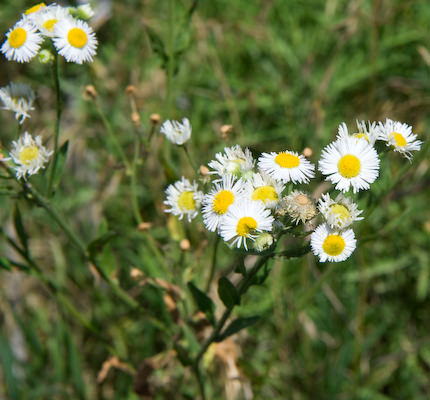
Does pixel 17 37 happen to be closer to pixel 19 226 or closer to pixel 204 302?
pixel 19 226

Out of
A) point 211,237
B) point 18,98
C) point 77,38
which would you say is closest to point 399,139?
point 211,237

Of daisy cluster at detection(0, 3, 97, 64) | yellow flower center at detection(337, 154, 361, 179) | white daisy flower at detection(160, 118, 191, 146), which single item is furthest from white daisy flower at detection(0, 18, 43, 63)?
yellow flower center at detection(337, 154, 361, 179)

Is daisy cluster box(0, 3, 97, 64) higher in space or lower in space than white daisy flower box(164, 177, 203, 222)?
higher

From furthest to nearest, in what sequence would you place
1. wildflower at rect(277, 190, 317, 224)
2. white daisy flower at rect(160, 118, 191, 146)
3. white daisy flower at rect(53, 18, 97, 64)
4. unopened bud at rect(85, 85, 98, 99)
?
unopened bud at rect(85, 85, 98, 99), white daisy flower at rect(160, 118, 191, 146), white daisy flower at rect(53, 18, 97, 64), wildflower at rect(277, 190, 317, 224)

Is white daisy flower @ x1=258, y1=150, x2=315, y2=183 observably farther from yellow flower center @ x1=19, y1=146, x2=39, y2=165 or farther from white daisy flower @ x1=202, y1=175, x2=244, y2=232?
yellow flower center @ x1=19, y1=146, x2=39, y2=165

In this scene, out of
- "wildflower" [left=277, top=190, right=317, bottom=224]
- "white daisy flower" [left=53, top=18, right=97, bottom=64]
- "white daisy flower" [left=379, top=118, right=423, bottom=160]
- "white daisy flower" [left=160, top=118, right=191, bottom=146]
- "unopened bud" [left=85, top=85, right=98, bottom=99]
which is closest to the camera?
"wildflower" [left=277, top=190, right=317, bottom=224]

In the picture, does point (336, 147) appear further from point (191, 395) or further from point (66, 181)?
point (66, 181)
